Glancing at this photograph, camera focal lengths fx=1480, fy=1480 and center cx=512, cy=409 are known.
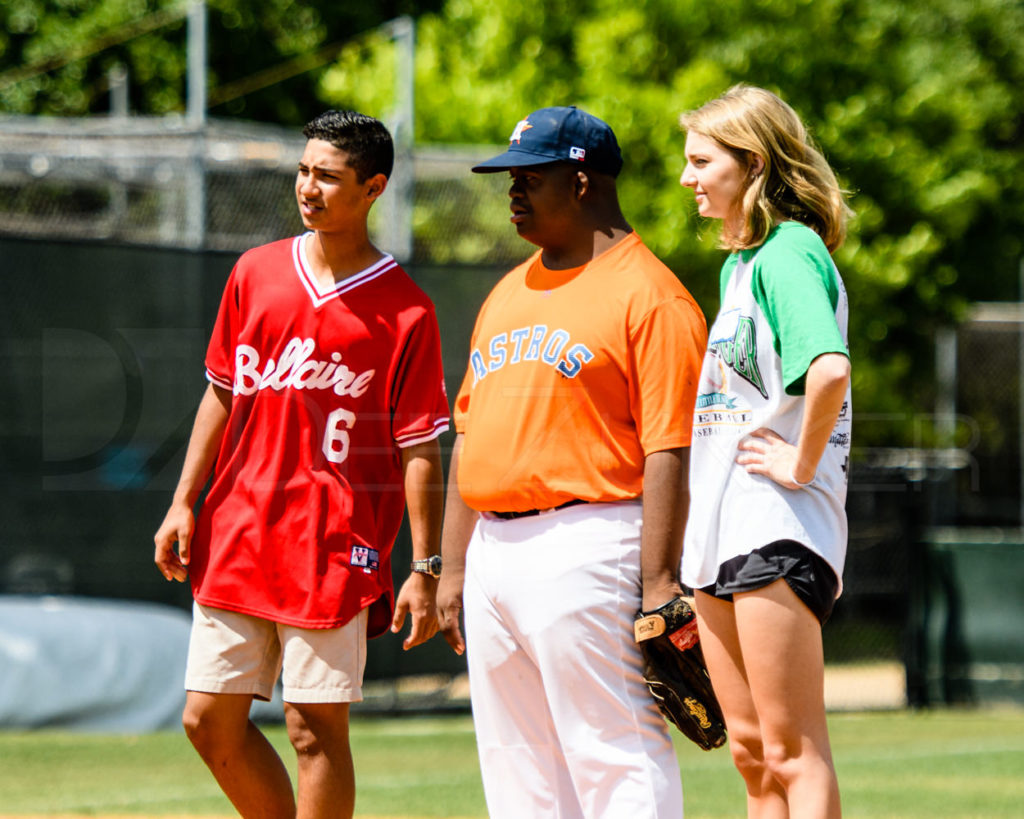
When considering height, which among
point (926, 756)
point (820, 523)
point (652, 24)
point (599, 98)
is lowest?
point (926, 756)

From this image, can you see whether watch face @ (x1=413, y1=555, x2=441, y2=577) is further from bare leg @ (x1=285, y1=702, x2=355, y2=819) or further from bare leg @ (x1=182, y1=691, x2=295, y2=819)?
bare leg @ (x1=182, y1=691, x2=295, y2=819)

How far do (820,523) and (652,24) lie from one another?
15.1 m

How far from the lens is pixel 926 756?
9297 mm

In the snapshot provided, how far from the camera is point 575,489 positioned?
11.7ft

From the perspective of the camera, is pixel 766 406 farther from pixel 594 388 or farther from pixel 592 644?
pixel 592 644

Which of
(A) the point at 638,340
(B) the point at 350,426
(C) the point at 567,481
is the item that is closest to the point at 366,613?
(B) the point at 350,426

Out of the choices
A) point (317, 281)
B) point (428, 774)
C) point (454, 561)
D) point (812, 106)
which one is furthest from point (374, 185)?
point (812, 106)

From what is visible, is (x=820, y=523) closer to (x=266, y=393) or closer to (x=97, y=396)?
(x=266, y=393)

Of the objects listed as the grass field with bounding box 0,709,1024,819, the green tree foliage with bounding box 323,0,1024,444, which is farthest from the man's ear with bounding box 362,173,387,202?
the green tree foliage with bounding box 323,0,1024,444

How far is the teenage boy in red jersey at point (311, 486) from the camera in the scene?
403cm

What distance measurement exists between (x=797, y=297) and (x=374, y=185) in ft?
4.69

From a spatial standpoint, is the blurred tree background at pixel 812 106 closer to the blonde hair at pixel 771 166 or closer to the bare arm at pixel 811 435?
the blonde hair at pixel 771 166

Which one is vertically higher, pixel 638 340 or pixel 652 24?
pixel 652 24

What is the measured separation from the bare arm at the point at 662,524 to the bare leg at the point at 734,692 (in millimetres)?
93
